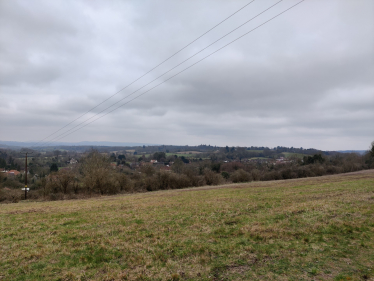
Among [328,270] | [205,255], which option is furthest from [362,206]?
[205,255]

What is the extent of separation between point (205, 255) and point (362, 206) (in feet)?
26.3

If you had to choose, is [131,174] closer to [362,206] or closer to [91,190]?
[91,190]

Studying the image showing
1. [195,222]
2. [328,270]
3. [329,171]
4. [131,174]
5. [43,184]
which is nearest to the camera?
[328,270]

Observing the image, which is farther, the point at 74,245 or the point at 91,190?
the point at 91,190

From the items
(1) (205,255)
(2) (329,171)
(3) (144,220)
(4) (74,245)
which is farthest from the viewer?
(2) (329,171)

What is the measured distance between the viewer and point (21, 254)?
7.08 m

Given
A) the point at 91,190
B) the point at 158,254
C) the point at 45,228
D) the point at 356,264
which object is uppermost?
the point at 356,264

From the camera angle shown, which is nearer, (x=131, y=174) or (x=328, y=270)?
(x=328, y=270)

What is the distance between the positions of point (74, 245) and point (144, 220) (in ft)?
11.7

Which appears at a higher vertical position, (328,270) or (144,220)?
(328,270)

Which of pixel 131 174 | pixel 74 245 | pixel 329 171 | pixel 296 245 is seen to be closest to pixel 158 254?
pixel 74 245

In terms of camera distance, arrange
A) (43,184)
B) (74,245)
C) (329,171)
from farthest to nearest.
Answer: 1. (329,171)
2. (43,184)
3. (74,245)

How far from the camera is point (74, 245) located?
774 centimetres

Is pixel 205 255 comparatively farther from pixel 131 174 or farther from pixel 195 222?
pixel 131 174
